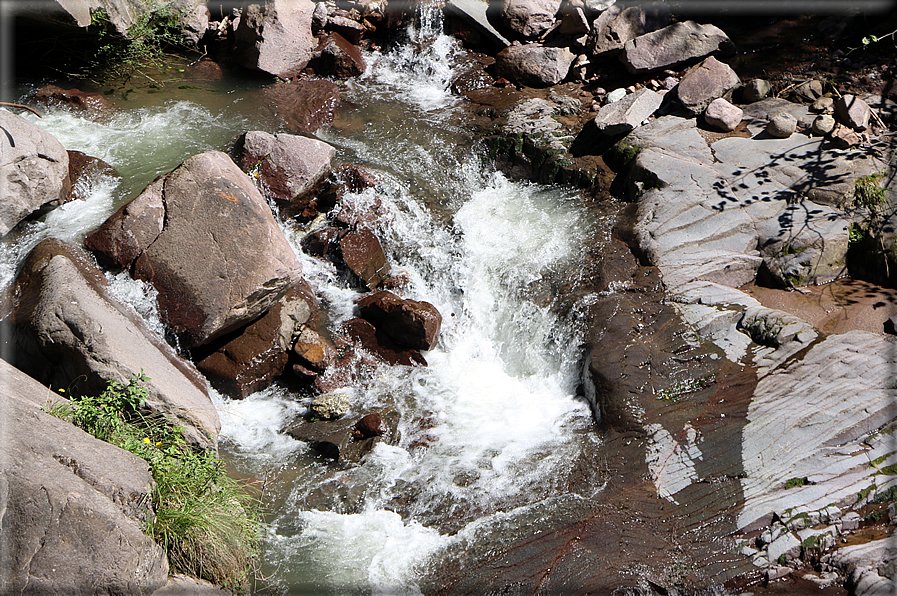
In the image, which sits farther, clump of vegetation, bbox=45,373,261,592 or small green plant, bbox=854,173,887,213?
small green plant, bbox=854,173,887,213

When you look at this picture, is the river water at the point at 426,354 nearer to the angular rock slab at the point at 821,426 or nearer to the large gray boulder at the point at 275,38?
the large gray boulder at the point at 275,38

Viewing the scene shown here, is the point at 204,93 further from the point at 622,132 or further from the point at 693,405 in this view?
the point at 693,405

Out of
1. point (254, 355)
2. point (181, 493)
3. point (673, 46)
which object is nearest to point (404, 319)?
point (254, 355)

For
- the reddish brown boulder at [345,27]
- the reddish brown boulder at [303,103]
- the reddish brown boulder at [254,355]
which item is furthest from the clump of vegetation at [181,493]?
the reddish brown boulder at [345,27]

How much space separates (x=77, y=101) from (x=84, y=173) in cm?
192

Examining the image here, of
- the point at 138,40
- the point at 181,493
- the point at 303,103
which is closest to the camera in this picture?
the point at 181,493

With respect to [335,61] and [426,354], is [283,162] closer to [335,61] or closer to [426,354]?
[426,354]

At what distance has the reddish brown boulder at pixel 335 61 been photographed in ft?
28.1

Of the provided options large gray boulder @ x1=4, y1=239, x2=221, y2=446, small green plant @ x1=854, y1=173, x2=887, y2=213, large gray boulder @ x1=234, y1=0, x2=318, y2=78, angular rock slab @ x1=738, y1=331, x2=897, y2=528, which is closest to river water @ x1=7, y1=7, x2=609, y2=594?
large gray boulder @ x1=4, y1=239, x2=221, y2=446

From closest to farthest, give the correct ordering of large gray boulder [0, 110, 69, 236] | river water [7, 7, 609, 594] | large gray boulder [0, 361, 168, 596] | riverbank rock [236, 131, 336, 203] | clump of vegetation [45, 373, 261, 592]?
1. large gray boulder [0, 361, 168, 596]
2. clump of vegetation [45, 373, 261, 592]
3. river water [7, 7, 609, 594]
4. large gray boulder [0, 110, 69, 236]
5. riverbank rock [236, 131, 336, 203]

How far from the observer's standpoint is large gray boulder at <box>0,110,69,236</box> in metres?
5.30

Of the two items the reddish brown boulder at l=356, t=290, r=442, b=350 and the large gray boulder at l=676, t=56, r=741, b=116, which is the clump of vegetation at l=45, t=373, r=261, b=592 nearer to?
the reddish brown boulder at l=356, t=290, r=442, b=350

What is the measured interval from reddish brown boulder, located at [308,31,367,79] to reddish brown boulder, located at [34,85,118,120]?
2.75m

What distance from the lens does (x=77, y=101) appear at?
7469 mm
